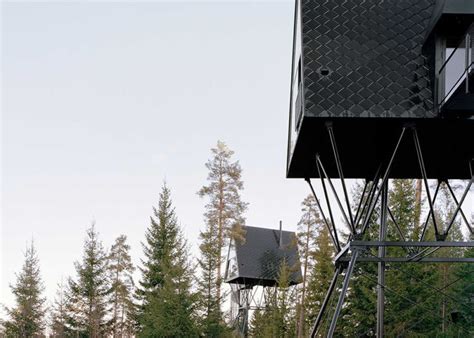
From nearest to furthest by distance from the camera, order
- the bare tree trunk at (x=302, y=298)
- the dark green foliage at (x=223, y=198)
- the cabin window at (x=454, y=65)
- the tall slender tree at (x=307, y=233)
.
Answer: the cabin window at (x=454, y=65) → the bare tree trunk at (x=302, y=298) → the tall slender tree at (x=307, y=233) → the dark green foliage at (x=223, y=198)

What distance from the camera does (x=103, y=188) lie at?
30.4 meters

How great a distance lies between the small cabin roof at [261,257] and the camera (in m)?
36.7

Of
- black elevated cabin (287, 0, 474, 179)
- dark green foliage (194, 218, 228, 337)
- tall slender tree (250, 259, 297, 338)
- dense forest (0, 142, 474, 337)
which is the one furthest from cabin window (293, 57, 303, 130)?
tall slender tree (250, 259, 297, 338)

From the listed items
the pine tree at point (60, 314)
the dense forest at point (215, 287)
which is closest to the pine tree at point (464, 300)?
the dense forest at point (215, 287)

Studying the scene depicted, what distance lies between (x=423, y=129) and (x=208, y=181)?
2313cm

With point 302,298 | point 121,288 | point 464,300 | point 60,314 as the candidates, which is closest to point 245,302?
point 302,298

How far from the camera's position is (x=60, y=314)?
32.4 meters

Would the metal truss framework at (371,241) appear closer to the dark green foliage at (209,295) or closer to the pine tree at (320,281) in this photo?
the dark green foliage at (209,295)

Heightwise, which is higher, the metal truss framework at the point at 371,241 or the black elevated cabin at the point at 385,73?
the black elevated cabin at the point at 385,73

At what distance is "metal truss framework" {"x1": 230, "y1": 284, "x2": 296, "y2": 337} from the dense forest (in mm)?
2169

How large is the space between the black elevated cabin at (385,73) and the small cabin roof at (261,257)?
949 inches

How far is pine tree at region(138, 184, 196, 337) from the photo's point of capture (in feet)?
78.7

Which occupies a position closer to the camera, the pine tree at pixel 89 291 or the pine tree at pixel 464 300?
the pine tree at pixel 464 300

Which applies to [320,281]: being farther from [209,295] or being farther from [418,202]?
[418,202]
